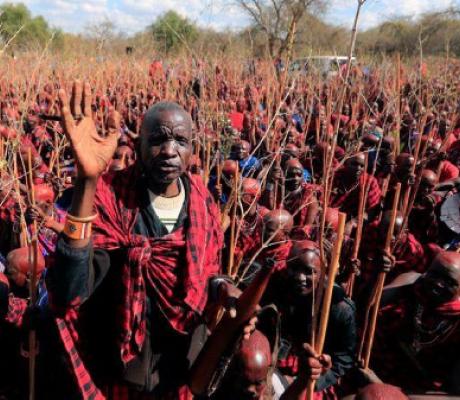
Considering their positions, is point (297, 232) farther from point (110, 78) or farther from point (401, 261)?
point (110, 78)

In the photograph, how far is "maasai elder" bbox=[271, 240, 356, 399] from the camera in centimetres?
222

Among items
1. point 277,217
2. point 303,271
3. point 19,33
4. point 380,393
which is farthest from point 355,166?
point 19,33

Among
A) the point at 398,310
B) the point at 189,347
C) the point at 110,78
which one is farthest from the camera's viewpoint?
the point at 110,78

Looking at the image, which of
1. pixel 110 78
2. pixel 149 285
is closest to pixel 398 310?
pixel 149 285

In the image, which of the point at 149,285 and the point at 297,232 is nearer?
the point at 149,285

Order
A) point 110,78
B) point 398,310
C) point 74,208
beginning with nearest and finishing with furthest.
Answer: point 74,208
point 398,310
point 110,78

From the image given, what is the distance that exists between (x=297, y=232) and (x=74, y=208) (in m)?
2.17

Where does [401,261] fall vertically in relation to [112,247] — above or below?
below

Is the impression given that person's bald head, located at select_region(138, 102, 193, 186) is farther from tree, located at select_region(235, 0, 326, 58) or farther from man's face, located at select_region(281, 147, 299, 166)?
man's face, located at select_region(281, 147, 299, 166)

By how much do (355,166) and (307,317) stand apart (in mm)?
1922

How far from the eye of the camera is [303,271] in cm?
229

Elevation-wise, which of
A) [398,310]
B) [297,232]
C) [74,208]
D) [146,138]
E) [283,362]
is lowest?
[283,362]

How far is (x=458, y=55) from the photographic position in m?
20.4

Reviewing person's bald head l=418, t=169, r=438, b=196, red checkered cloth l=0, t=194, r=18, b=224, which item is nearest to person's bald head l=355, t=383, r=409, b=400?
person's bald head l=418, t=169, r=438, b=196
